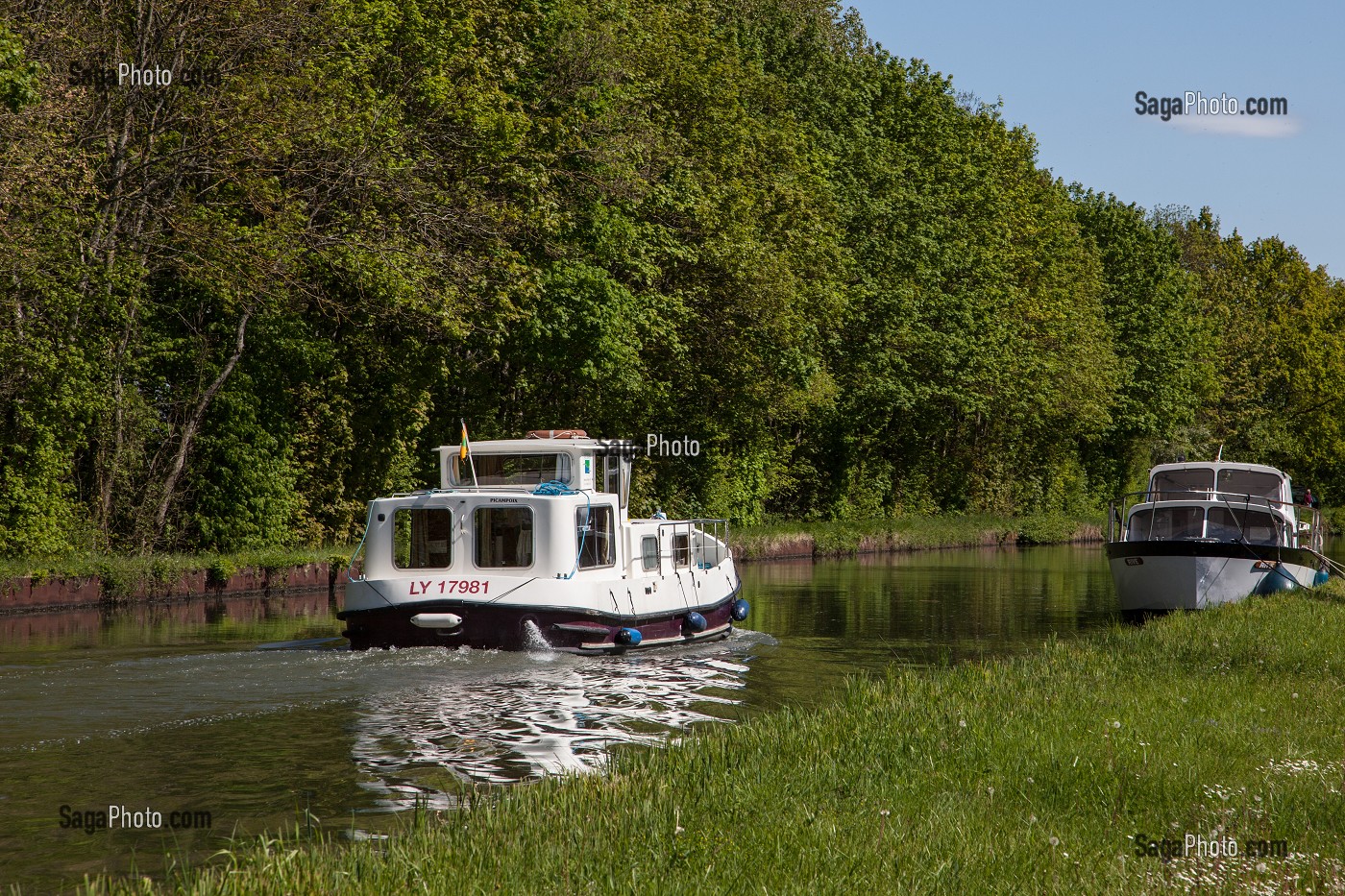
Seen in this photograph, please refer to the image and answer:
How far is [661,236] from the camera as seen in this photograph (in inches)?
1722

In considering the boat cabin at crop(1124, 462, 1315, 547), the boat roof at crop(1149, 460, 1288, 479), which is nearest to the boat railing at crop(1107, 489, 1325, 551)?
the boat cabin at crop(1124, 462, 1315, 547)

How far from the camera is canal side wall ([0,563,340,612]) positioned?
28891 mm

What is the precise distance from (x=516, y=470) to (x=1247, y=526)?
17779mm

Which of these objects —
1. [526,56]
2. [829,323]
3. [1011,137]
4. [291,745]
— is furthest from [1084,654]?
[1011,137]

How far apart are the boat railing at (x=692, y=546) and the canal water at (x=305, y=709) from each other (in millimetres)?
1755

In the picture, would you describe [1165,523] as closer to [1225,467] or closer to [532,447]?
[1225,467]

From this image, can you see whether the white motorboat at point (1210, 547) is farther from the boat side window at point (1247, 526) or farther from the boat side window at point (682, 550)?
the boat side window at point (682, 550)

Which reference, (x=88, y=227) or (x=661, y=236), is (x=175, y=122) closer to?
(x=88, y=227)

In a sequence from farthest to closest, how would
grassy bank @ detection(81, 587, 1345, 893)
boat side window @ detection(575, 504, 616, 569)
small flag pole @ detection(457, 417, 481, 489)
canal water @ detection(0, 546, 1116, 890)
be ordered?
1. boat side window @ detection(575, 504, 616, 569)
2. small flag pole @ detection(457, 417, 481, 489)
3. canal water @ detection(0, 546, 1116, 890)
4. grassy bank @ detection(81, 587, 1345, 893)

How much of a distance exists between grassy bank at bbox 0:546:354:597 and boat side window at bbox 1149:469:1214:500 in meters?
21.3

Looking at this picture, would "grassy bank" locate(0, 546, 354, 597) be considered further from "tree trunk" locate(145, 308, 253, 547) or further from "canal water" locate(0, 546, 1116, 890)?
"tree trunk" locate(145, 308, 253, 547)

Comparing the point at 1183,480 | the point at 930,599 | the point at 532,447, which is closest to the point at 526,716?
the point at 532,447

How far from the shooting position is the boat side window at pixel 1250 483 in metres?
36.6

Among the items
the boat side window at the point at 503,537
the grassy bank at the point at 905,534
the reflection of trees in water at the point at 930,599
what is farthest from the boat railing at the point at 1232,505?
the grassy bank at the point at 905,534
